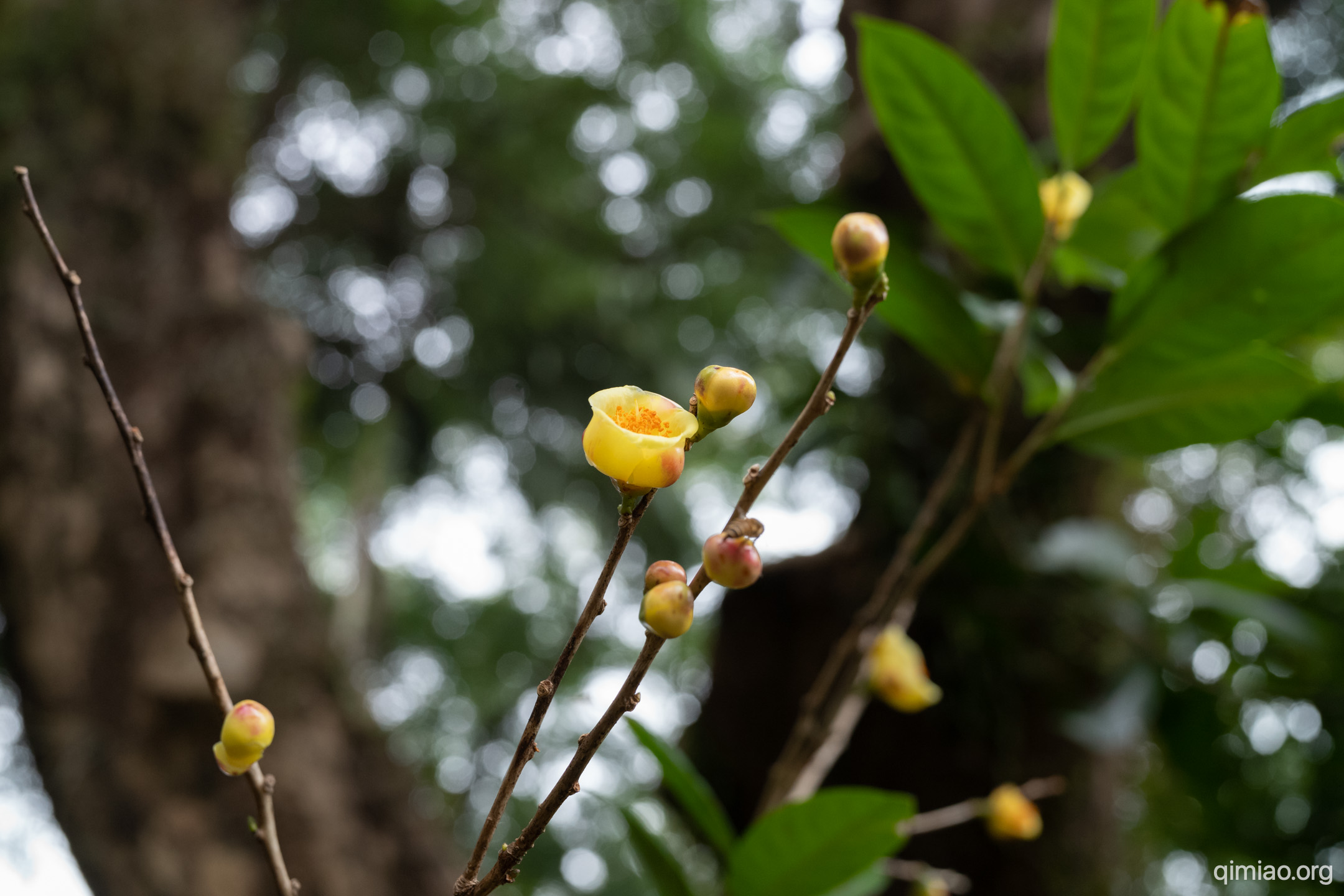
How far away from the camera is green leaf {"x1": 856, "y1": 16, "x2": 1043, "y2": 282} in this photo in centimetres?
55

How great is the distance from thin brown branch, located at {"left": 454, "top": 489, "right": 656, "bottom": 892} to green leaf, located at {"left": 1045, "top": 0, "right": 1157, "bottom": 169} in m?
0.47

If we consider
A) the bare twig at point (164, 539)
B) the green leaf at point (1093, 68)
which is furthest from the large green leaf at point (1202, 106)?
the bare twig at point (164, 539)

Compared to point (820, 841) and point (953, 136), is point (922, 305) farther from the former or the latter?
point (820, 841)

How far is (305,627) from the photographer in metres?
1.24

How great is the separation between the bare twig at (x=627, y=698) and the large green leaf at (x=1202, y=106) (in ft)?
1.29

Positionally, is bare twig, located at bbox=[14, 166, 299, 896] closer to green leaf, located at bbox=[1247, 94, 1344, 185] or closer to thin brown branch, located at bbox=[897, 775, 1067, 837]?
thin brown branch, located at bbox=[897, 775, 1067, 837]

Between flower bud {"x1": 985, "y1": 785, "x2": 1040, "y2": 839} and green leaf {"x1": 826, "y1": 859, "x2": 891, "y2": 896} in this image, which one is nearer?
green leaf {"x1": 826, "y1": 859, "x2": 891, "y2": 896}

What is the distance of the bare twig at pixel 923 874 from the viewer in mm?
618

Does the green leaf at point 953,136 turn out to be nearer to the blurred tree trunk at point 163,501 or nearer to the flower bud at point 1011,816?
the flower bud at point 1011,816

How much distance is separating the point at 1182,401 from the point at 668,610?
469mm

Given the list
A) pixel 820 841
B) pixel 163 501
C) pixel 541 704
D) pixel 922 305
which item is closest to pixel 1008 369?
pixel 922 305

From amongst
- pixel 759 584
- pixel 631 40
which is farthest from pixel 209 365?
pixel 631 40

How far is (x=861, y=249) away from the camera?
247 millimetres

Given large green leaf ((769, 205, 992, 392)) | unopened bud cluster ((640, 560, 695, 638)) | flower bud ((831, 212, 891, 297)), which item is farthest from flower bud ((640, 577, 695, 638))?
large green leaf ((769, 205, 992, 392))
